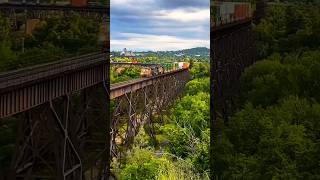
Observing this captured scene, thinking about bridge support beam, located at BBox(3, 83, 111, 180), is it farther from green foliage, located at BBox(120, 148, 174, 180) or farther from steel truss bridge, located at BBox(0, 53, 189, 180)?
green foliage, located at BBox(120, 148, 174, 180)

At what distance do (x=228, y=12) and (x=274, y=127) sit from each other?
40.7 feet

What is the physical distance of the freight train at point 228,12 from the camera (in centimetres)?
2775

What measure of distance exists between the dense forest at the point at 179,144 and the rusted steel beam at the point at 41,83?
16.1 feet

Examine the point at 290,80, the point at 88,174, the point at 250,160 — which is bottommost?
the point at 88,174

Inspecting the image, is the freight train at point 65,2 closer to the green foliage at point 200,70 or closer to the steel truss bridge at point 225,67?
the steel truss bridge at point 225,67

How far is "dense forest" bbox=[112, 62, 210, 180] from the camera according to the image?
23156mm

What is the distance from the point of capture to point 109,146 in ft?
72.8

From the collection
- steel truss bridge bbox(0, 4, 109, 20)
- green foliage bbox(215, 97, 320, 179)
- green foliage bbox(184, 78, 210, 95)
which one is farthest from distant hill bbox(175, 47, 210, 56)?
green foliage bbox(215, 97, 320, 179)

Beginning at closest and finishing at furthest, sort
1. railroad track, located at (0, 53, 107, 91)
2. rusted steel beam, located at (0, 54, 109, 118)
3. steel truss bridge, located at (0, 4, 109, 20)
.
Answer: rusted steel beam, located at (0, 54, 109, 118), railroad track, located at (0, 53, 107, 91), steel truss bridge, located at (0, 4, 109, 20)

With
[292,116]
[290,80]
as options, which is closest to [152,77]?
[290,80]

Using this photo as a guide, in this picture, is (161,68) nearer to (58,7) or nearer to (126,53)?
(126,53)

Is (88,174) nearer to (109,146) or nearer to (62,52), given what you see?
(109,146)

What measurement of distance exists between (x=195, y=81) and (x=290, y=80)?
8.21m

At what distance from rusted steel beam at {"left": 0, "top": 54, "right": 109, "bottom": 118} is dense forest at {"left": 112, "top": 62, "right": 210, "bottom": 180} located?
491 cm
